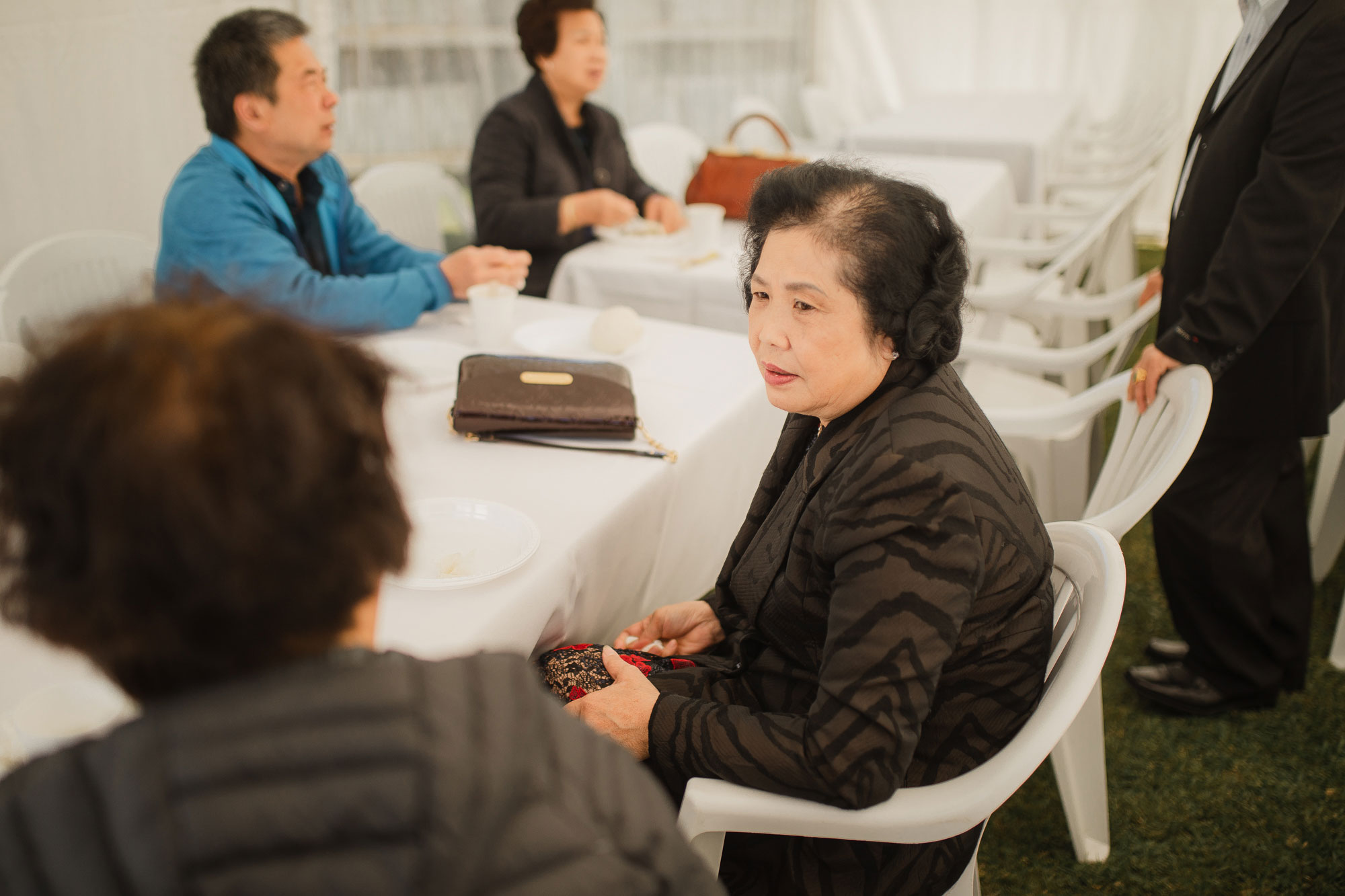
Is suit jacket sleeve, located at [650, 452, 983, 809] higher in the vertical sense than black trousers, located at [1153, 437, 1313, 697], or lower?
higher

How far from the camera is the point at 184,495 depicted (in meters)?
0.43

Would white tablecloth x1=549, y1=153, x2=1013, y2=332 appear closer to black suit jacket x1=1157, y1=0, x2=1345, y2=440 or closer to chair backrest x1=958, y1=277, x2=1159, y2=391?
chair backrest x1=958, y1=277, x2=1159, y2=391

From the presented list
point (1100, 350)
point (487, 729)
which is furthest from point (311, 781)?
point (1100, 350)

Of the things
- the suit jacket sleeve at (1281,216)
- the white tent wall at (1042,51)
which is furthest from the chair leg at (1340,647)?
the white tent wall at (1042,51)

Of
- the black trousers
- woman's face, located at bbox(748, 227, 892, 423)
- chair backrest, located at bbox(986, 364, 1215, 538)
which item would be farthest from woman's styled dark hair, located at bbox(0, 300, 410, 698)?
the black trousers

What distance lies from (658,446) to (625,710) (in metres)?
0.47

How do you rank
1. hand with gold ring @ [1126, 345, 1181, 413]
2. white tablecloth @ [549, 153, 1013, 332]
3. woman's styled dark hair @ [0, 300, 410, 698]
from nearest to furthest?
1. woman's styled dark hair @ [0, 300, 410, 698]
2. hand with gold ring @ [1126, 345, 1181, 413]
3. white tablecloth @ [549, 153, 1013, 332]

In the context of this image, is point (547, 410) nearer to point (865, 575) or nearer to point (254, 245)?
point (865, 575)

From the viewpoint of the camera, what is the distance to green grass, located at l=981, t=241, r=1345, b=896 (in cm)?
153

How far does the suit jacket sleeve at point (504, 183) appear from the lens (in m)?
2.48

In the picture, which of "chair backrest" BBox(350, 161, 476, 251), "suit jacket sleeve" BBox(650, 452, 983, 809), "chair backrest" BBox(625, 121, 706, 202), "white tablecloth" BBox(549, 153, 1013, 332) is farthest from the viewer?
"chair backrest" BBox(625, 121, 706, 202)

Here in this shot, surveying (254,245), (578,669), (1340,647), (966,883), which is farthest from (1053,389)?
(254,245)

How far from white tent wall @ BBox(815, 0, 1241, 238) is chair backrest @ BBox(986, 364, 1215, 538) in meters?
4.75

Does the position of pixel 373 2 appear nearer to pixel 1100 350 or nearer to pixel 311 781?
pixel 1100 350
